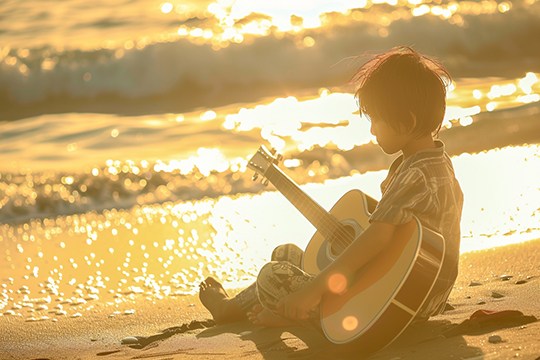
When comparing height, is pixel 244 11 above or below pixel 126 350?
above

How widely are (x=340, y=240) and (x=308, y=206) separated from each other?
268 millimetres

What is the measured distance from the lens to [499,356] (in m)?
2.01

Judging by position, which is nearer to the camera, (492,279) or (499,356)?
(499,356)

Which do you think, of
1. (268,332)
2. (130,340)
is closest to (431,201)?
(268,332)

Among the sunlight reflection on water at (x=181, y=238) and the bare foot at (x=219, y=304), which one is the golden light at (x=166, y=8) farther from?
the bare foot at (x=219, y=304)

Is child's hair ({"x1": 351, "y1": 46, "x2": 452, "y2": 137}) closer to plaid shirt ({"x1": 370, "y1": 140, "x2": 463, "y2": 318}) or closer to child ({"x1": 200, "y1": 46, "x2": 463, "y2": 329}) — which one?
child ({"x1": 200, "y1": 46, "x2": 463, "y2": 329})

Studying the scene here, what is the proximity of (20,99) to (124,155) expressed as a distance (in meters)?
5.01

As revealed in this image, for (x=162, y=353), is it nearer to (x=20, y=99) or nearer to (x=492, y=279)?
(x=492, y=279)

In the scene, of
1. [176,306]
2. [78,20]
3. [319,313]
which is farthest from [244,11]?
[319,313]

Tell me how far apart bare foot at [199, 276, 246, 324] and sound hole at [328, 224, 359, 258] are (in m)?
0.71

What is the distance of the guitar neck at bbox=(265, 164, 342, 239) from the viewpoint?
2.72m

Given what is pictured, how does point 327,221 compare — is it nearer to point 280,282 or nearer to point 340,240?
point 340,240

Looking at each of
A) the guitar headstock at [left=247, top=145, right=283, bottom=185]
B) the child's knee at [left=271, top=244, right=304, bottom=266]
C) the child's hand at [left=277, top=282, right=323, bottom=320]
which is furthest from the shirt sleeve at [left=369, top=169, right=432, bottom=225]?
the guitar headstock at [left=247, top=145, right=283, bottom=185]

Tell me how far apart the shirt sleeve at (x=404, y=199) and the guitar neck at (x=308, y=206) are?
607 millimetres
